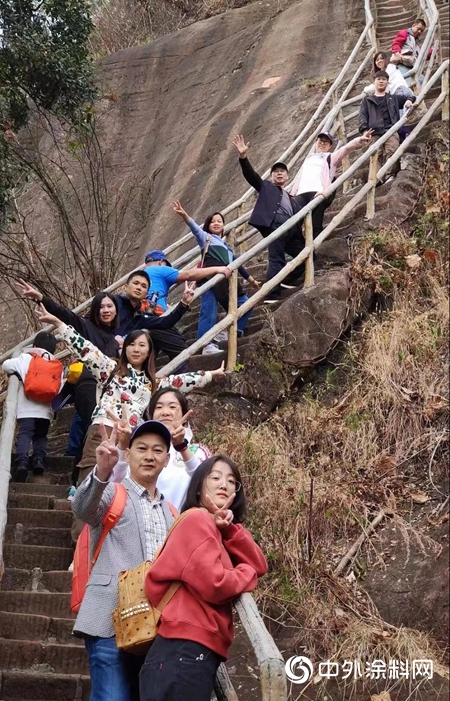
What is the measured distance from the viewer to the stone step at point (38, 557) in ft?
20.6

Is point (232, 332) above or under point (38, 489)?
above

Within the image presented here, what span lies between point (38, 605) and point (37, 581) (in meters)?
0.25

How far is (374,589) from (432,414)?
1656mm

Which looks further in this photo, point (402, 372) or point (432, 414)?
point (402, 372)

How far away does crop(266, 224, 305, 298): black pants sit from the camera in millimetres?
9641

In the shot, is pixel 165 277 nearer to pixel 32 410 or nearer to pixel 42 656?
pixel 32 410

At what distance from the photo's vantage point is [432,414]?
714 cm

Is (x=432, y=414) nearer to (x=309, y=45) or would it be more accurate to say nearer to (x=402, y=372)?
(x=402, y=372)

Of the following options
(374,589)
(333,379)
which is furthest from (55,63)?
(374,589)

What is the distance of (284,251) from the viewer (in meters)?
9.75

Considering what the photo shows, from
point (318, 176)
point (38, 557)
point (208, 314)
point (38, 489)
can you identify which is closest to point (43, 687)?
point (38, 557)

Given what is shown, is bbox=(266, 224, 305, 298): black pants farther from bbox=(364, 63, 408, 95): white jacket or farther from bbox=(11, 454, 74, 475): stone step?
bbox=(364, 63, 408, 95): white jacket

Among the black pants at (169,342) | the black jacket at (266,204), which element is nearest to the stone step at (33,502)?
the black pants at (169,342)

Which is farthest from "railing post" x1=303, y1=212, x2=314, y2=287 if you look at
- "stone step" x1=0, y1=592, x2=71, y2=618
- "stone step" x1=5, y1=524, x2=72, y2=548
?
"stone step" x1=0, y1=592, x2=71, y2=618
